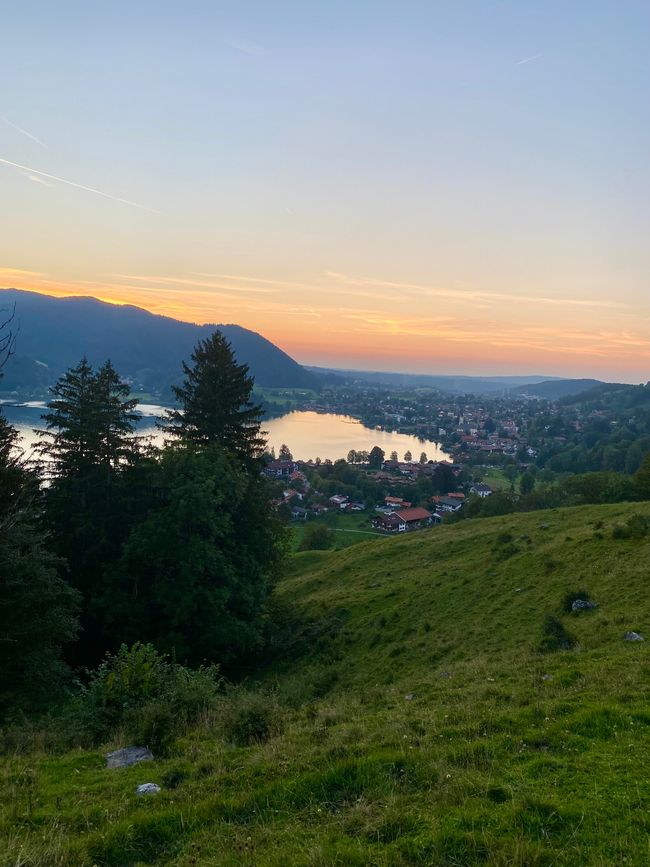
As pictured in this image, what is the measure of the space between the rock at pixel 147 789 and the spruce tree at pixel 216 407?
68.5ft

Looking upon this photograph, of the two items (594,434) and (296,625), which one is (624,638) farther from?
(594,434)

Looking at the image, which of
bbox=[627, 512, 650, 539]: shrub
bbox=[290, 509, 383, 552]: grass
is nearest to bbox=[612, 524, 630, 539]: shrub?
bbox=[627, 512, 650, 539]: shrub

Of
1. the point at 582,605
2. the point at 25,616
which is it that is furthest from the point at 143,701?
the point at 582,605

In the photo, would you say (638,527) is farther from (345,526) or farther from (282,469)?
(282,469)

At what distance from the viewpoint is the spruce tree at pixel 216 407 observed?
88.9 ft

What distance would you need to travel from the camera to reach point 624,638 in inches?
444

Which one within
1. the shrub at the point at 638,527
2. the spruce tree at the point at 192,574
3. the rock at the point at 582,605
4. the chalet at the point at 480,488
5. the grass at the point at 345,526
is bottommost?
the grass at the point at 345,526

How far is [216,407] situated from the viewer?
2719cm

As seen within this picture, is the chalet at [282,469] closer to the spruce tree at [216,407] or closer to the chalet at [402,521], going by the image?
the chalet at [402,521]

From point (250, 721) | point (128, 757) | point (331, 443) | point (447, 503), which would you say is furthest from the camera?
point (331, 443)

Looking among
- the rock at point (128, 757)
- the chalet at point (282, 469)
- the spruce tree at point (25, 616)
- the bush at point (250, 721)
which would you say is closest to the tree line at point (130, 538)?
the spruce tree at point (25, 616)

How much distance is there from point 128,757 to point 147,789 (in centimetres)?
186

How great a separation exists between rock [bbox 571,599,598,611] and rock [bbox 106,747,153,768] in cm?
1206

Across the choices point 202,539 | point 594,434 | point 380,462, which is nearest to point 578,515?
point 202,539
